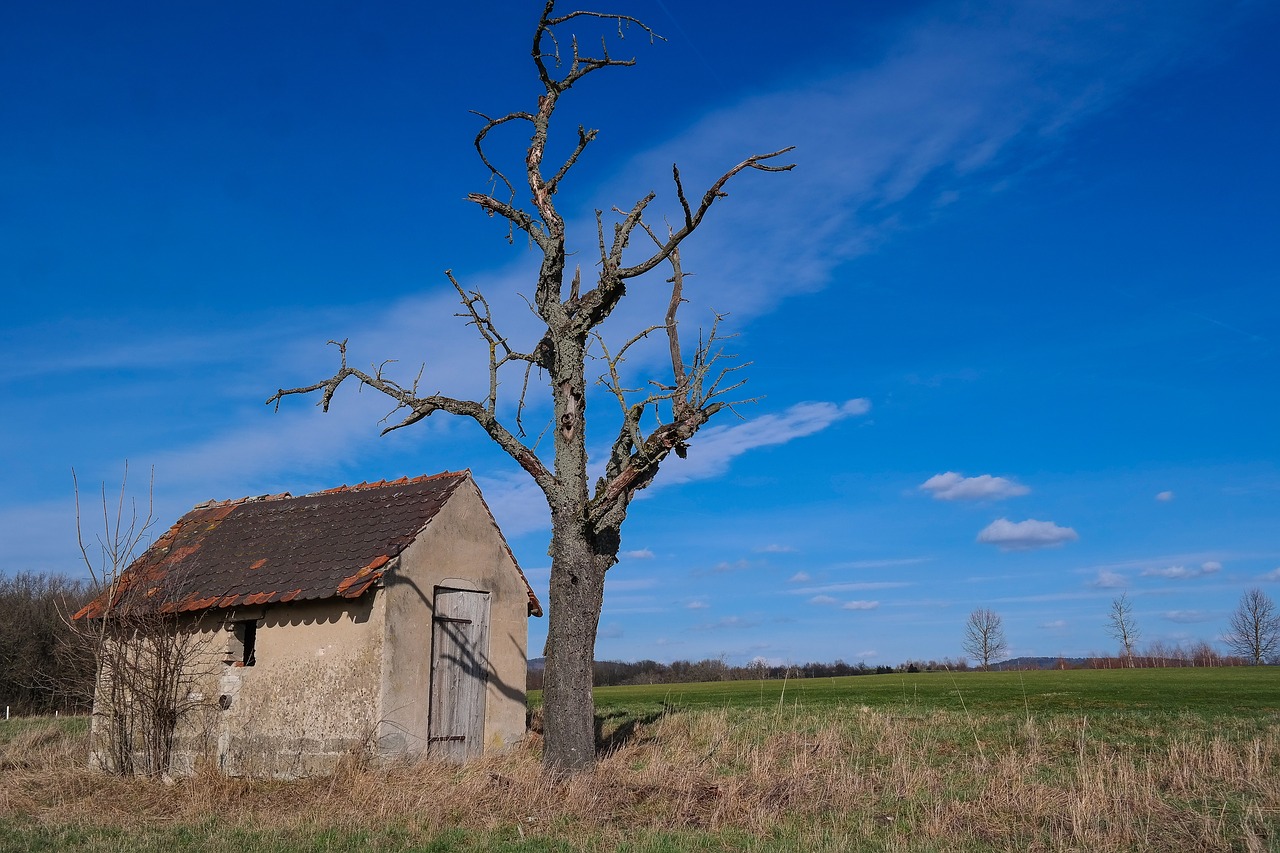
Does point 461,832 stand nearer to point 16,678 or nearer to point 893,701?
point 893,701

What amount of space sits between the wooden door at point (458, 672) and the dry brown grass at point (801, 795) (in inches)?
33.3

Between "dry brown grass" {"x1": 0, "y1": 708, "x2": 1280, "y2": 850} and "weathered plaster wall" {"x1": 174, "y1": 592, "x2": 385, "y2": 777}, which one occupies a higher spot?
"weathered plaster wall" {"x1": 174, "y1": 592, "x2": 385, "y2": 777}

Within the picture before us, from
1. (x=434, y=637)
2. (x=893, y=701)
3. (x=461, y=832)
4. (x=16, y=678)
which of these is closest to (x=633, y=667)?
(x=16, y=678)

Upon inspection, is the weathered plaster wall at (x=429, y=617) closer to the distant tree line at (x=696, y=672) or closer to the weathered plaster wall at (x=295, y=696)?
the weathered plaster wall at (x=295, y=696)

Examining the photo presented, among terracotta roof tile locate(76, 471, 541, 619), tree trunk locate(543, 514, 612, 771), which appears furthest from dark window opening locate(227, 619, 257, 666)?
tree trunk locate(543, 514, 612, 771)

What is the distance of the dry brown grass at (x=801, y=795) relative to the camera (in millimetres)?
8375

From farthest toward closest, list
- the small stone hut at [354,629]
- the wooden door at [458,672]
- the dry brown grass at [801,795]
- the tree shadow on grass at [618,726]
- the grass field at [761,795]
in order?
the tree shadow on grass at [618,726] < the wooden door at [458,672] < the small stone hut at [354,629] < the dry brown grass at [801,795] < the grass field at [761,795]

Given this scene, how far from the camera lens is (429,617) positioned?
13.6 m

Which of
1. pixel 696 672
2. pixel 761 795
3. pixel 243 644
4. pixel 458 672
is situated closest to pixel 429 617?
pixel 458 672

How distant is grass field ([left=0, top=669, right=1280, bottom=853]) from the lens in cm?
816

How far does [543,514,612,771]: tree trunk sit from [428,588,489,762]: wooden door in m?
2.51

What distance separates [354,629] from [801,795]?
6617 mm

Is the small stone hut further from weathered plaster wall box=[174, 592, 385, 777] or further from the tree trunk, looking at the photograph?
the tree trunk

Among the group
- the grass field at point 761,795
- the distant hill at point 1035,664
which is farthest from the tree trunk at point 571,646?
the distant hill at point 1035,664
